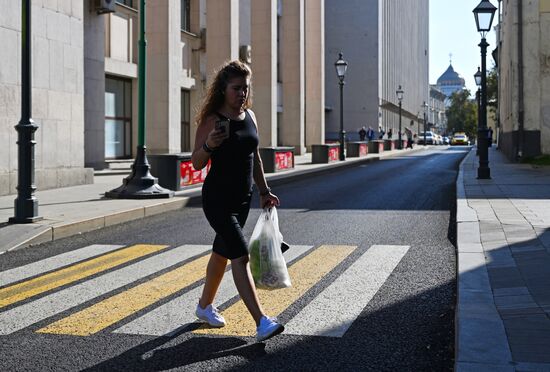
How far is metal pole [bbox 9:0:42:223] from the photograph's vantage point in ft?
32.6

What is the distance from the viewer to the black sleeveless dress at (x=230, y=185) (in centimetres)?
453

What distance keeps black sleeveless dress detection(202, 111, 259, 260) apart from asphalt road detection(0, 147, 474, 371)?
0.69 metres

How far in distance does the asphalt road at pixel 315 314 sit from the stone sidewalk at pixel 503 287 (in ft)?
0.71

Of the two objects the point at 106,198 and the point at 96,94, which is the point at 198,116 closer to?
the point at 106,198

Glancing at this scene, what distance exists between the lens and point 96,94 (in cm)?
2520

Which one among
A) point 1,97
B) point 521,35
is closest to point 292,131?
point 521,35

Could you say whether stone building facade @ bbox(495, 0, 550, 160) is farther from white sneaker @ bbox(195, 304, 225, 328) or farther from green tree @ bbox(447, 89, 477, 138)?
green tree @ bbox(447, 89, 477, 138)

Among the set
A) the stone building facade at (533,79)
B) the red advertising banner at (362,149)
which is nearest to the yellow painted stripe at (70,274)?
the stone building facade at (533,79)

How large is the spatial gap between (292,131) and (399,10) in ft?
213

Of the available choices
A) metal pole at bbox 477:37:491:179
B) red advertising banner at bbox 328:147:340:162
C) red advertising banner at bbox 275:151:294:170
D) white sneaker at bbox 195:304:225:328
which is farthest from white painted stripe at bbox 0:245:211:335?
red advertising banner at bbox 328:147:340:162

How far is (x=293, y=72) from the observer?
42.7m

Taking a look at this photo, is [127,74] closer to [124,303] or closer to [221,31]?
[221,31]

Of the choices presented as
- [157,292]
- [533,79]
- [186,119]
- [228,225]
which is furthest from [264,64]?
[228,225]

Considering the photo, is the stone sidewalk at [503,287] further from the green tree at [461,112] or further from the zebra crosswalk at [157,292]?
the green tree at [461,112]
